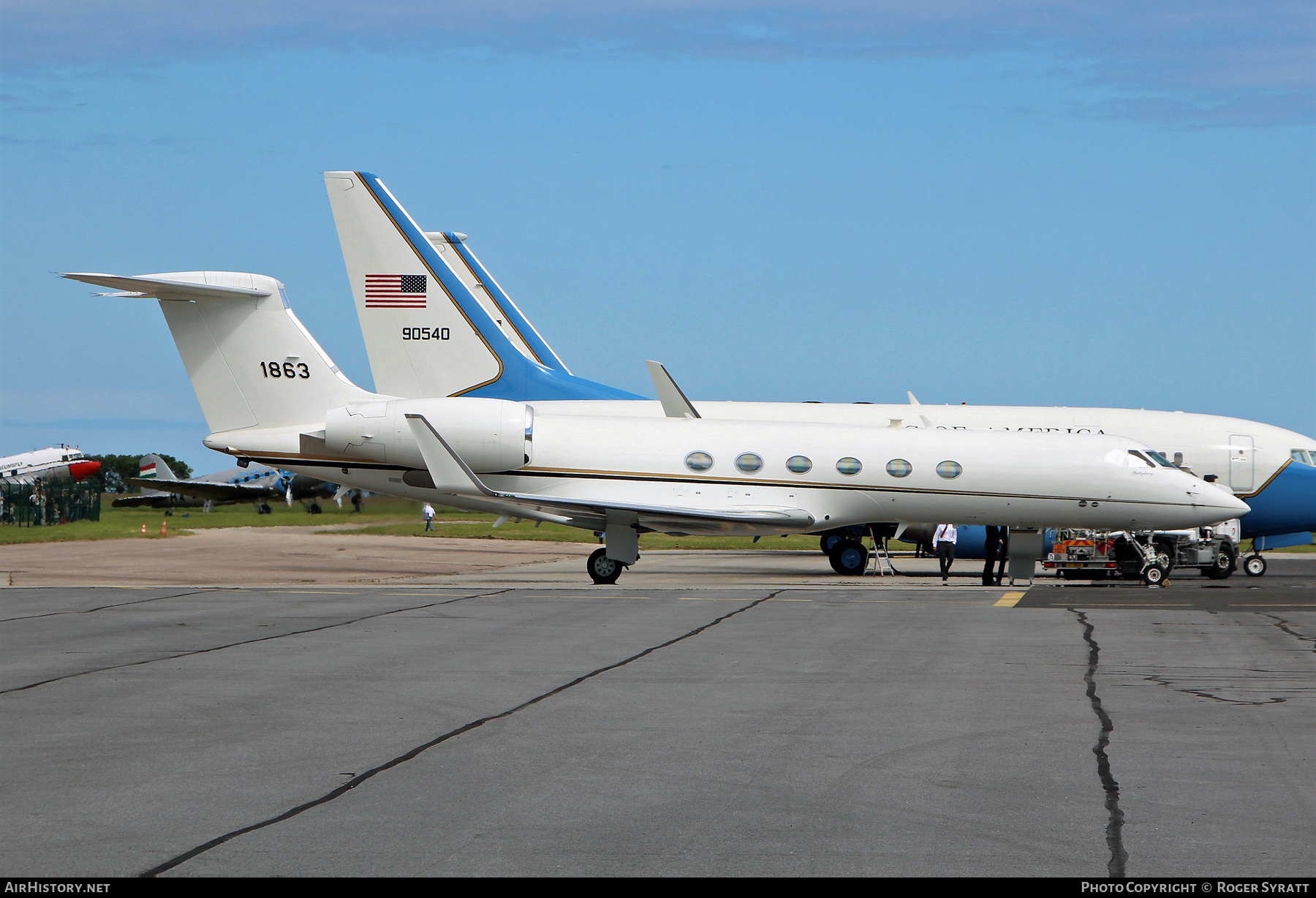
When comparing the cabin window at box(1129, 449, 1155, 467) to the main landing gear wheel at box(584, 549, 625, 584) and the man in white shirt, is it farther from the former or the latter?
the main landing gear wheel at box(584, 549, 625, 584)

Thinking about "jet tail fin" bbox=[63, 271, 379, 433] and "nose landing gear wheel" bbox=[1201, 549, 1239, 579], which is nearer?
"jet tail fin" bbox=[63, 271, 379, 433]

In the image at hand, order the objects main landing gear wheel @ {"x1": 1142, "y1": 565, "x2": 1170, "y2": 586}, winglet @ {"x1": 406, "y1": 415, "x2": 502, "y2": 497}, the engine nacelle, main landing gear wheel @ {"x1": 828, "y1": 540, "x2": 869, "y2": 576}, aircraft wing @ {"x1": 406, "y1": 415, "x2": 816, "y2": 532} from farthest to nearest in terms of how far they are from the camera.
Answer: main landing gear wheel @ {"x1": 828, "y1": 540, "x2": 869, "y2": 576}, main landing gear wheel @ {"x1": 1142, "y1": 565, "x2": 1170, "y2": 586}, the engine nacelle, aircraft wing @ {"x1": 406, "y1": 415, "x2": 816, "y2": 532}, winglet @ {"x1": 406, "y1": 415, "x2": 502, "y2": 497}

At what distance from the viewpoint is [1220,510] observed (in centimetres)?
2464

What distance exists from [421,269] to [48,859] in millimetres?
24406

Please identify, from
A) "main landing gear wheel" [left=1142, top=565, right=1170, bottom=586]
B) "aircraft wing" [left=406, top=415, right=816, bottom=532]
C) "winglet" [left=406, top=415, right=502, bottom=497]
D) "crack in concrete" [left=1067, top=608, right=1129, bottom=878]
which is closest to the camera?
"crack in concrete" [left=1067, top=608, right=1129, bottom=878]

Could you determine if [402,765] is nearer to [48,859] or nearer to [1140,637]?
[48,859]

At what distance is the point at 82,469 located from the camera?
224 feet

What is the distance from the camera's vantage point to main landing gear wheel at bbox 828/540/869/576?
30156 millimetres

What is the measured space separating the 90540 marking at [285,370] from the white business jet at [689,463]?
42mm

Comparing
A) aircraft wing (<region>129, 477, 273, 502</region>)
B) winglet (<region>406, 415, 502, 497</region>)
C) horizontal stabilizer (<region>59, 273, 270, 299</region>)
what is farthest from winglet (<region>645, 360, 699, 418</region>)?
aircraft wing (<region>129, 477, 273, 502</region>)

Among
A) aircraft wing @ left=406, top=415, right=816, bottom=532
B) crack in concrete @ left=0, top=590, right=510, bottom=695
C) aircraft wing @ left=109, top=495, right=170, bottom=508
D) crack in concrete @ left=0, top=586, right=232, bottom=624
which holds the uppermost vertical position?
aircraft wing @ left=406, top=415, right=816, bottom=532

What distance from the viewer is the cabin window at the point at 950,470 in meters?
24.6

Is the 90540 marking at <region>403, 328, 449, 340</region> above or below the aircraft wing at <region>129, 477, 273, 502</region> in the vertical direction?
above

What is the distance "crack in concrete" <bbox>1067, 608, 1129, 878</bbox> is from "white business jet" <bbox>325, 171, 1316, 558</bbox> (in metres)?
18.0
